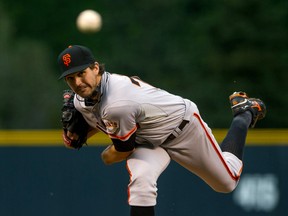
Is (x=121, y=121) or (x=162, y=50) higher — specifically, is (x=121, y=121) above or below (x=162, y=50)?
above

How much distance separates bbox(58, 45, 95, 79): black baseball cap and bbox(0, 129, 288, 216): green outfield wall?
2.60 meters

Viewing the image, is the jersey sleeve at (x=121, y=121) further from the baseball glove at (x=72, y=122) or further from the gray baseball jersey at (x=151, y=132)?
the baseball glove at (x=72, y=122)

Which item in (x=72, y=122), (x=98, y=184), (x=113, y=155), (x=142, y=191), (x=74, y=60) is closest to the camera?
(x=74, y=60)

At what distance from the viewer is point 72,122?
6.20 meters

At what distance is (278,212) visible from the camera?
8.27m

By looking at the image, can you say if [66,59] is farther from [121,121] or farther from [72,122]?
[72,122]

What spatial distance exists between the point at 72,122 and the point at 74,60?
653 mm

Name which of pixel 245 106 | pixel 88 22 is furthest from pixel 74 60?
pixel 88 22

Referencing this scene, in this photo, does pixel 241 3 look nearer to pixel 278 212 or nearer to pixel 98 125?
pixel 278 212

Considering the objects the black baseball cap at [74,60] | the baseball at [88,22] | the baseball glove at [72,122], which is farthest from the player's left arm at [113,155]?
the baseball at [88,22]

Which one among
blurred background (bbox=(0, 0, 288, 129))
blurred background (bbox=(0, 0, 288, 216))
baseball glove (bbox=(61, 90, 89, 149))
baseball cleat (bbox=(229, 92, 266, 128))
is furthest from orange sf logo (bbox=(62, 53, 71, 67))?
blurred background (bbox=(0, 0, 288, 129))

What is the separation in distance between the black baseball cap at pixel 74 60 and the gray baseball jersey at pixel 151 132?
0.71 feet

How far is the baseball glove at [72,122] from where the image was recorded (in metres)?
6.14

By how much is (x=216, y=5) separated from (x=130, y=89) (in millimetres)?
25304
